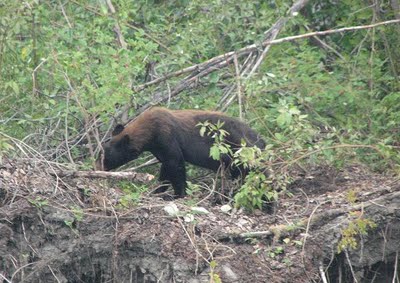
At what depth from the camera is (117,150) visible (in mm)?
11938

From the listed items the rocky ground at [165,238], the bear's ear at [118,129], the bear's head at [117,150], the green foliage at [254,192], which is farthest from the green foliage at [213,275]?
the bear's ear at [118,129]

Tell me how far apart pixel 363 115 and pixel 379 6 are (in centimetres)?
192

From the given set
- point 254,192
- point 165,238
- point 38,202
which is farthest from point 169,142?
point 38,202

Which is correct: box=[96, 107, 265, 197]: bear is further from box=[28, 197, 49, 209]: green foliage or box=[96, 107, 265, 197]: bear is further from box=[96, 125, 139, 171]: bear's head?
box=[28, 197, 49, 209]: green foliage

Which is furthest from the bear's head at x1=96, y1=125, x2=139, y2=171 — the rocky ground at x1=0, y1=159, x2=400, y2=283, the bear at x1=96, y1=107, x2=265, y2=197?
the rocky ground at x1=0, y1=159, x2=400, y2=283

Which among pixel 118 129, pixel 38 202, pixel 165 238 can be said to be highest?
pixel 38 202

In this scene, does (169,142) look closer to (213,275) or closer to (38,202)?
(38,202)

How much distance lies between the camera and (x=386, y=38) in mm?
13453

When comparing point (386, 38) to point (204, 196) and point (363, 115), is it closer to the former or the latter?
point (363, 115)

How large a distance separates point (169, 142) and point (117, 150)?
23.3 inches

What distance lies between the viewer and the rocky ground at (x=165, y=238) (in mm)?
9289

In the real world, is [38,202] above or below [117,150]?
above

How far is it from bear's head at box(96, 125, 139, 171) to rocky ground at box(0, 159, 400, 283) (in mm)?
1937

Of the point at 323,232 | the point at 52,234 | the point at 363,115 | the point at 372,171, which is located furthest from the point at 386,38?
the point at 52,234
